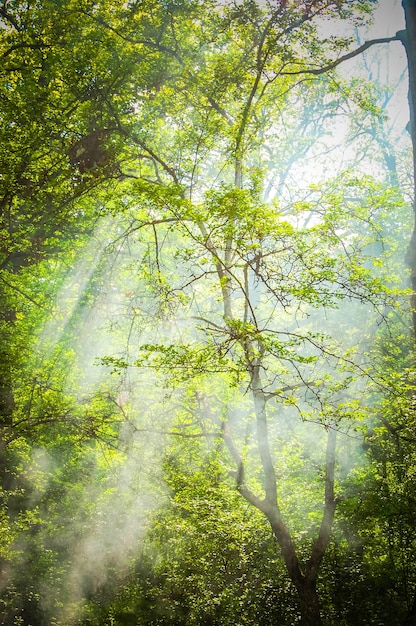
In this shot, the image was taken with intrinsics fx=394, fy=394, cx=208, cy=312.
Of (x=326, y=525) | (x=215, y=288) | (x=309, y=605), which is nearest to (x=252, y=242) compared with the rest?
(x=215, y=288)

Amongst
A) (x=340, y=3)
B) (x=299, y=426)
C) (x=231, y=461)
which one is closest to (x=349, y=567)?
(x=231, y=461)

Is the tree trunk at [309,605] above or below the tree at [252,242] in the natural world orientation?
below

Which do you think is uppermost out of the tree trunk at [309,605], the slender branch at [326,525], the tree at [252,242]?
the tree at [252,242]

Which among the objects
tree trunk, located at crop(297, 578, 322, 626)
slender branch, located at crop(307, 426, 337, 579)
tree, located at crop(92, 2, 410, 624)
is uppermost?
tree, located at crop(92, 2, 410, 624)

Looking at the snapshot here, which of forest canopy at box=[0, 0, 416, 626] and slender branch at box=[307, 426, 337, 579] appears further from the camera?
slender branch at box=[307, 426, 337, 579]

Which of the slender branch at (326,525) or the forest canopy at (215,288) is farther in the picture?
the slender branch at (326,525)

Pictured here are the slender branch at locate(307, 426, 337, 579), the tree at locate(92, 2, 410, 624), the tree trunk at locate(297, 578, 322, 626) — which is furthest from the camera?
the slender branch at locate(307, 426, 337, 579)

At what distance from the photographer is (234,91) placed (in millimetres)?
6402

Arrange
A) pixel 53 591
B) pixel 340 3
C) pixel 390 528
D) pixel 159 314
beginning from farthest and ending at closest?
pixel 53 591, pixel 390 528, pixel 159 314, pixel 340 3

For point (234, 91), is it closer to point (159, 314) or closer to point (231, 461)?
point (159, 314)

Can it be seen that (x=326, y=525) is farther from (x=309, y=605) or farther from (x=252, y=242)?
(x=252, y=242)

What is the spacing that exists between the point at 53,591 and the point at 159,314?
46.2ft

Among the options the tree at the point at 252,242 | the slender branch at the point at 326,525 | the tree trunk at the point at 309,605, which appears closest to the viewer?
the tree at the point at 252,242

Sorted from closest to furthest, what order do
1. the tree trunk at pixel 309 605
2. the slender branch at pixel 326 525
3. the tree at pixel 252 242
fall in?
the tree at pixel 252 242 < the tree trunk at pixel 309 605 < the slender branch at pixel 326 525
